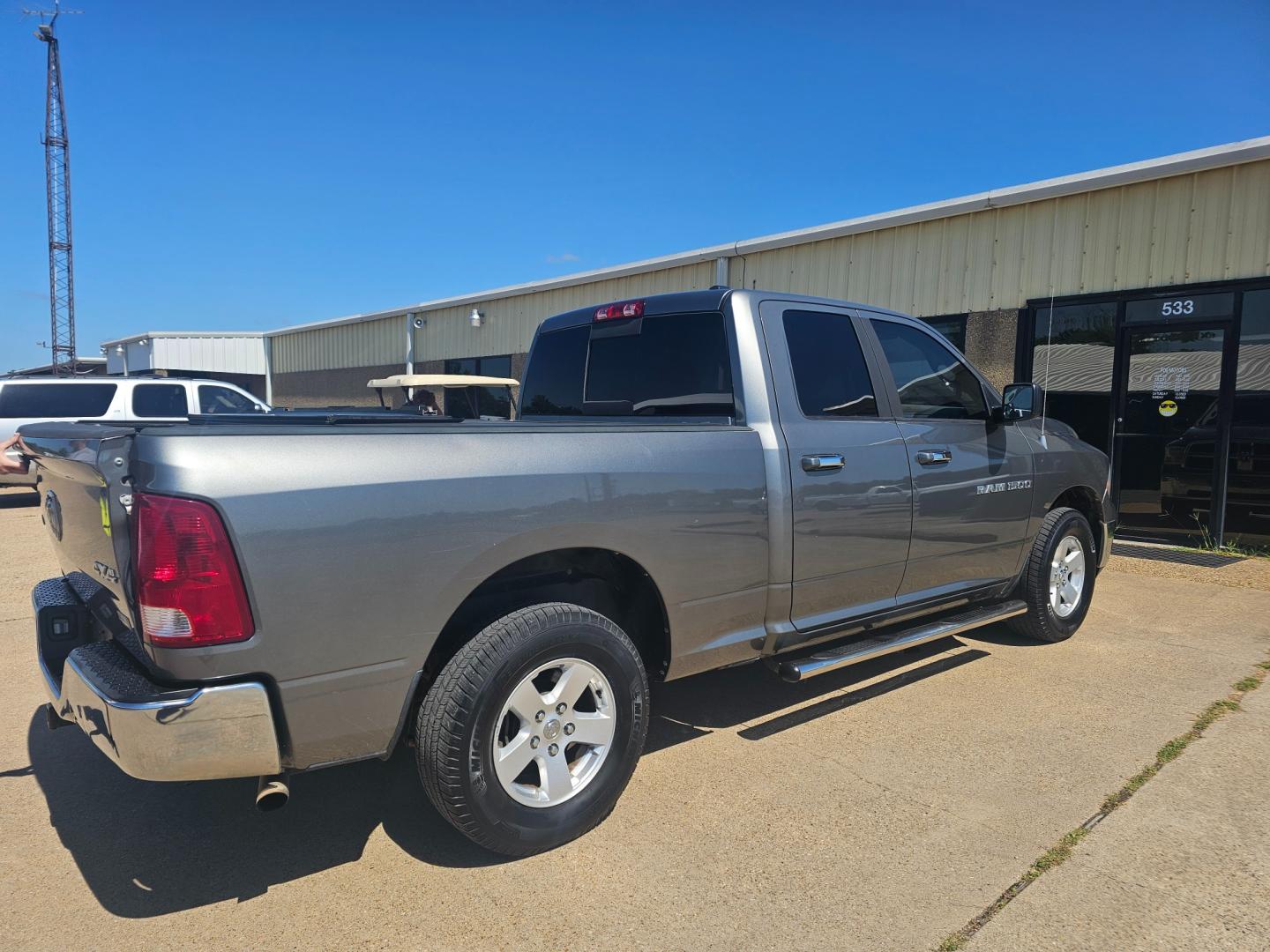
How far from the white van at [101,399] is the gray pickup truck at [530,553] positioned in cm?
877

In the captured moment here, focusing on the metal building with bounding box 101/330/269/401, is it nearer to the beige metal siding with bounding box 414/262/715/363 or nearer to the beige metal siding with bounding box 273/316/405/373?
the beige metal siding with bounding box 273/316/405/373

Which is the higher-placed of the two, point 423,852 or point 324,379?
point 324,379

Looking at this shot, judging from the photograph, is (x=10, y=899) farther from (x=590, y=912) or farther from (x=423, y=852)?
(x=590, y=912)

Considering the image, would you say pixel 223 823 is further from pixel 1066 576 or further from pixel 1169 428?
pixel 1169 428

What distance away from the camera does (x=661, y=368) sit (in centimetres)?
378

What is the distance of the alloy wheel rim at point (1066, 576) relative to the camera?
4.93 meters

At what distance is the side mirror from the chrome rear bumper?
386cm

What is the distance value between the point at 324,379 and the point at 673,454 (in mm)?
23144

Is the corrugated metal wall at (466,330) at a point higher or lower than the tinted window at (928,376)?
higher

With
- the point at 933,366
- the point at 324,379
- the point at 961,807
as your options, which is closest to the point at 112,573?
the point at 961,807

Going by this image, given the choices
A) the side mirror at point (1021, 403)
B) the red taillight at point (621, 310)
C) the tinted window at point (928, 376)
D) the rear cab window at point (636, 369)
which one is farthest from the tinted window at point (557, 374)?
the side mirror at point (1021, 403)

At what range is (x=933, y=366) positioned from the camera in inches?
168

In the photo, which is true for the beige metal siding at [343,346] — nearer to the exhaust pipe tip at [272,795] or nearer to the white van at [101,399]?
the white van at [101,399]

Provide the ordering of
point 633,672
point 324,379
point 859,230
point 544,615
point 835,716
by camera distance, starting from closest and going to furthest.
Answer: point 544,615
point 633,672
point 835,716
point 859,230
point 324,379
